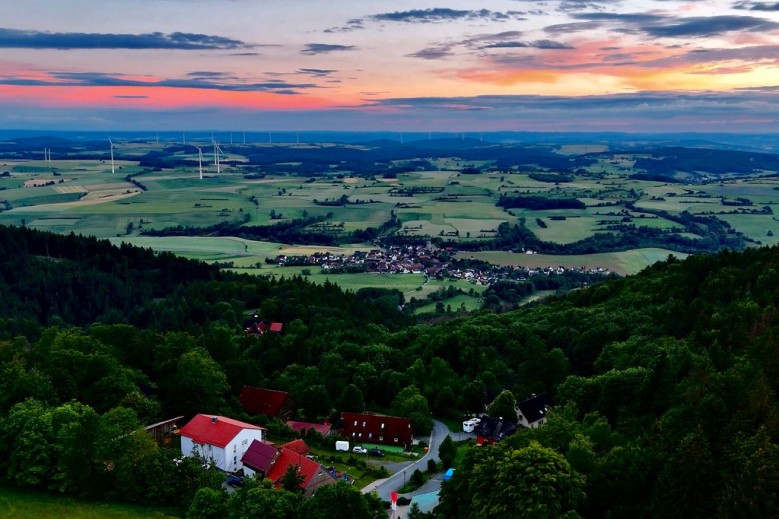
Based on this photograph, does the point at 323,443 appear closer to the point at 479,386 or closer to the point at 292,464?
the point at 292,464

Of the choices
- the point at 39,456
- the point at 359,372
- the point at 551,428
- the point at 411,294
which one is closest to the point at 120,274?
A: the point at 411,294

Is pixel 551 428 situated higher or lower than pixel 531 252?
higher

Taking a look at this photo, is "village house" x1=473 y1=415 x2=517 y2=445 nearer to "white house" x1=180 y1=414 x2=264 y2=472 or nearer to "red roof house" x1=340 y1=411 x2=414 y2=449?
"red roof house" x1=340 y1=411 x2=414 y2=449

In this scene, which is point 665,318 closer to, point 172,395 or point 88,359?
point 172,395

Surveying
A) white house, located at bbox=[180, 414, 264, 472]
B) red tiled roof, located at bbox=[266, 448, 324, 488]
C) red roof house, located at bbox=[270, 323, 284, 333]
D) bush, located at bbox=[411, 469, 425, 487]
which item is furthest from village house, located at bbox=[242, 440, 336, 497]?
red roof house, located at bbox=[270, 323, 284, 333]

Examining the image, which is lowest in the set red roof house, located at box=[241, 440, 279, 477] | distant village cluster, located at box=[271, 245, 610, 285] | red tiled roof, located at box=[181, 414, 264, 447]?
distant village cluster, located at box=[271, 245, 610, 285]

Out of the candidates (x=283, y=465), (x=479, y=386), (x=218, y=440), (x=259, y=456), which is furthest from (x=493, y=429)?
(x=218, y=440)
